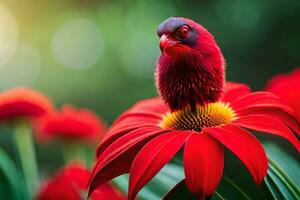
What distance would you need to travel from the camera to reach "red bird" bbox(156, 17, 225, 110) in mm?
327

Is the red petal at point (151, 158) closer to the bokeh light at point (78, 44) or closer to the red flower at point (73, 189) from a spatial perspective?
the red flower at point (73, 189)

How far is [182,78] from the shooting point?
349 mm

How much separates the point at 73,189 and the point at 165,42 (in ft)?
0.34

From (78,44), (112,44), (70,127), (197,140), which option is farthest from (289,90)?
(78,44)

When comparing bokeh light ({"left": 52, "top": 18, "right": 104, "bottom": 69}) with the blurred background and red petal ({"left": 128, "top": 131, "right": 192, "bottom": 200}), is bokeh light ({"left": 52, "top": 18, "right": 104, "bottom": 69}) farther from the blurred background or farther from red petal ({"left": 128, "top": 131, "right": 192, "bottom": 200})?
red petal ({"left": 128, "top": 131, "right": 192, "bottom": 200})

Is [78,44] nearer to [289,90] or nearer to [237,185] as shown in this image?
[289,90]

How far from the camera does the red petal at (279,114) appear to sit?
1.08 feet

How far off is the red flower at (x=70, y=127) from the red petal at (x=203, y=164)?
1.27 feet

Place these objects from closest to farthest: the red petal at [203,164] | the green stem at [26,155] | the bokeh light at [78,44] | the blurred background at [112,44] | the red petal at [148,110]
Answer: the red petal at [203,164] < the red petal at [148,110] < the green stem at [26,155] < the blurred background at [112,44] < the bokeh light at [78,44]

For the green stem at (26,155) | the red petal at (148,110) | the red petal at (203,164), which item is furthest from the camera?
the green stem at (26,155)

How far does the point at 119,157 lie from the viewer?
12.0 inches

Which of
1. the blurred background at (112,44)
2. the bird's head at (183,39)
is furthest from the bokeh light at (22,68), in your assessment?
the bird's head at (183,39)

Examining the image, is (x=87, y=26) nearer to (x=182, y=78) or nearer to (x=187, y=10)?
(x=187, y=10)

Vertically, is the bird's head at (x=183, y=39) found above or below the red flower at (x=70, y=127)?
above
